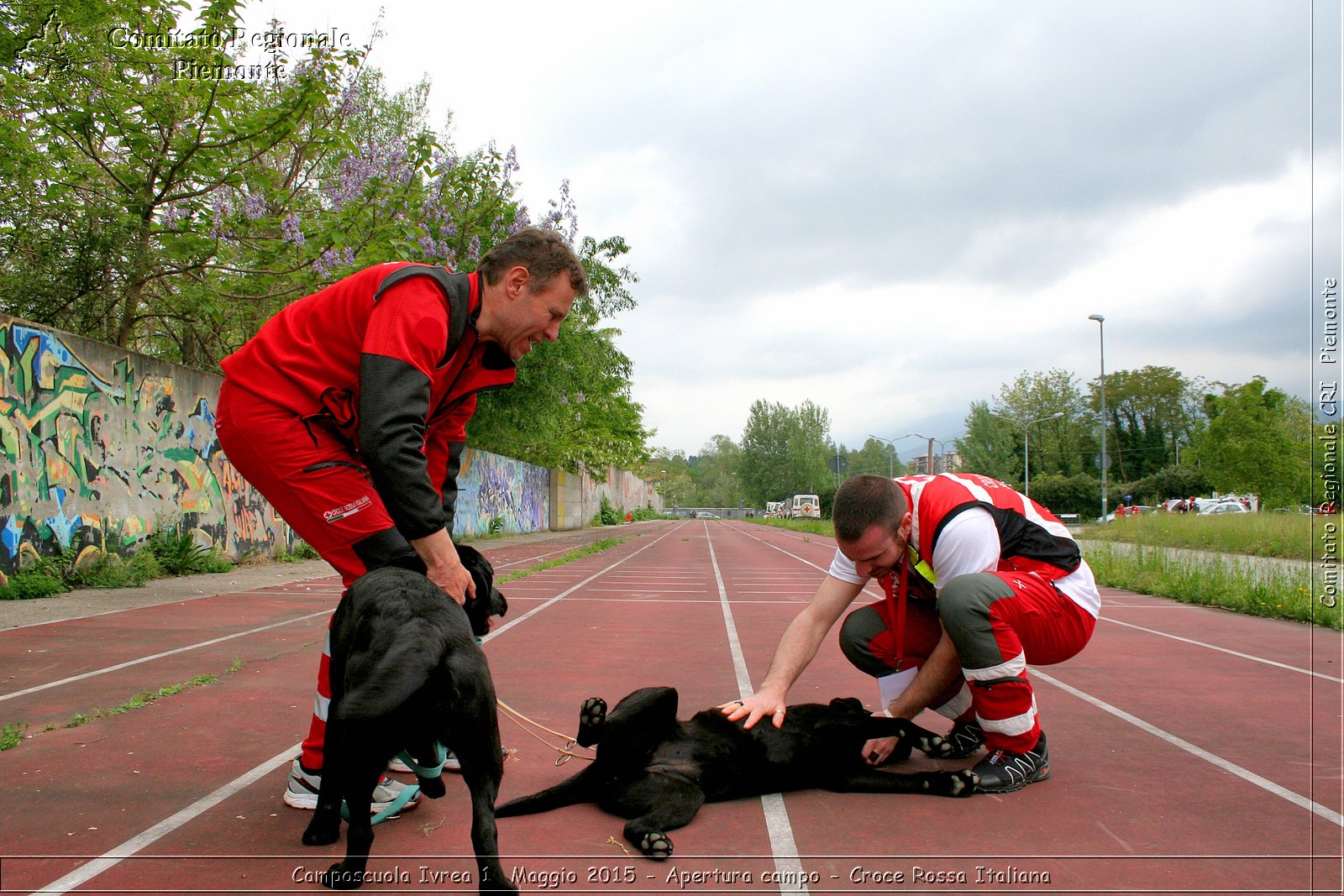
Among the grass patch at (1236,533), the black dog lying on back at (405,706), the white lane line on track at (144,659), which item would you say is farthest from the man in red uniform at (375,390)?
the grass patch at (1236,533)

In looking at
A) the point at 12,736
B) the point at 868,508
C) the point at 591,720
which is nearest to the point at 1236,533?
the point at 868,508

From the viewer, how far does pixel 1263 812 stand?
3.15 meters

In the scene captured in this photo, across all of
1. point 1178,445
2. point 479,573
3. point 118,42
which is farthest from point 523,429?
point 1178,445

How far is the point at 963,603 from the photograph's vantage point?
10.7 feet

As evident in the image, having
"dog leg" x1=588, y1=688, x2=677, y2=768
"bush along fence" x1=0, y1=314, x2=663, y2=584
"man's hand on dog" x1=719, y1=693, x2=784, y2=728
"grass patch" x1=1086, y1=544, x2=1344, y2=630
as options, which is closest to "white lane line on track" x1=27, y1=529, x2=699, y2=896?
"dog leg" x1=588, y1=688, x2=677, y2=768

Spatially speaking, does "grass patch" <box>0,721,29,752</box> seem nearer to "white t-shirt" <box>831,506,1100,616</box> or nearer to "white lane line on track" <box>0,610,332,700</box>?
"white lane line on track" <box>0,610,332,700</box>

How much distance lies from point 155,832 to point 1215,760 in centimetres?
438

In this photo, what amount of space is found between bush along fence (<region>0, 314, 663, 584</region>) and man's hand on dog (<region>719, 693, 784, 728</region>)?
880 cm

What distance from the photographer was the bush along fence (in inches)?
347

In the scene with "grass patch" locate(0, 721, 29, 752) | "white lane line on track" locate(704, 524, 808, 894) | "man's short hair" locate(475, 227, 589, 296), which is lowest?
"white lane line on track" locate(704, 524, 808, 894)

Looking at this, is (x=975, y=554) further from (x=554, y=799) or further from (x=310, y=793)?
(x=310, y=793)

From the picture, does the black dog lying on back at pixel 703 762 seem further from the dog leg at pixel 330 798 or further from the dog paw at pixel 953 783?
the dog leg at pixel 330 798

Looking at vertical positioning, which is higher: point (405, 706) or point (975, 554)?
point (975, 554)

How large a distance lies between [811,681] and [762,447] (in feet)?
289
